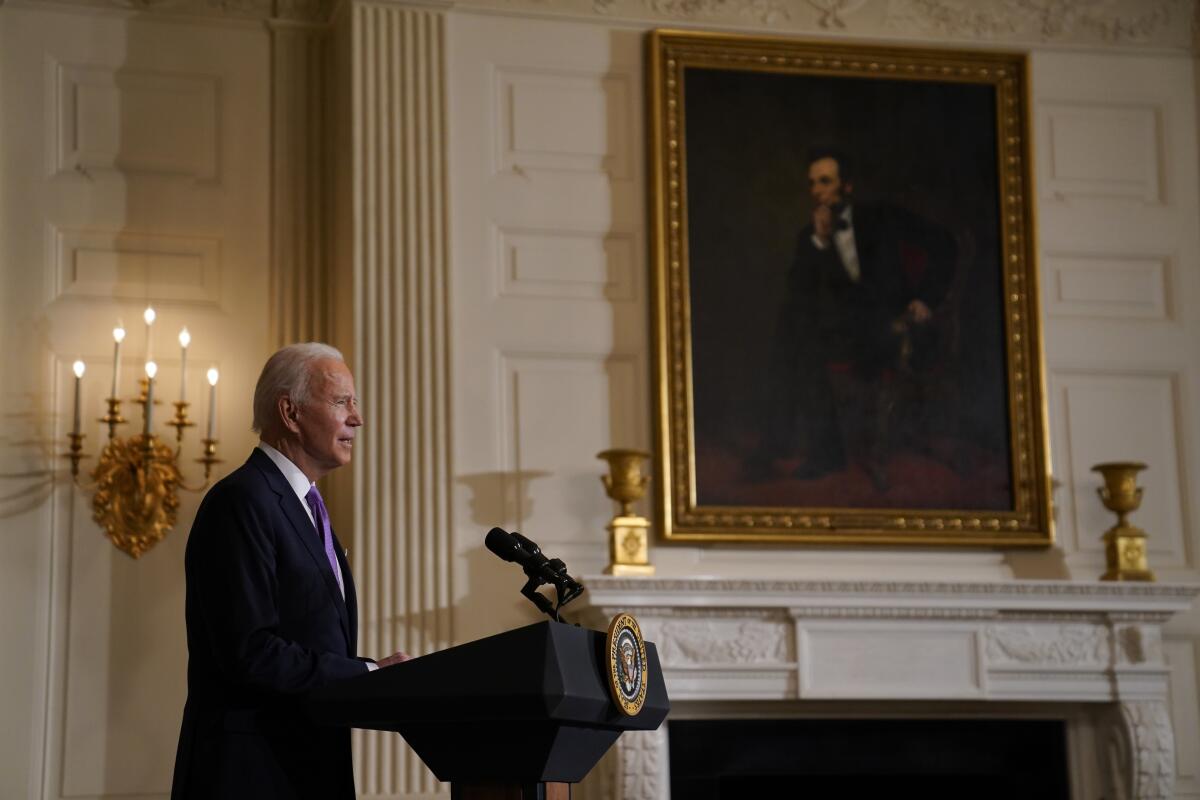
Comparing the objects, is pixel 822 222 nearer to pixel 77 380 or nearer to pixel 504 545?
pixel 77 380

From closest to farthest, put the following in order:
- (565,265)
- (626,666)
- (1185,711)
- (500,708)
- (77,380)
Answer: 1. (500,708)
2. (626,666)
3. (77,380)
4. (565,265)
5. (1185,711)

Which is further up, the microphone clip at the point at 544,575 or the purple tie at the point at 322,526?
the purple tie at the point at 322,526

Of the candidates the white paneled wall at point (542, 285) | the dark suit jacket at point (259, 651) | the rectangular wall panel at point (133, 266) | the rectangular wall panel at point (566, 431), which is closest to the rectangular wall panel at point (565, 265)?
the white paneled wall at point (542, 285)

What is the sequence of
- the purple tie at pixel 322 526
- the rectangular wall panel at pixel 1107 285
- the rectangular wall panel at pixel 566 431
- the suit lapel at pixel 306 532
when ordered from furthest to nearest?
the rectangular wall panel at pixel 1107 285 < the rectangular wall panel at pixel 566 431 < the purple tie at pixel 322 526 < the suit lapel at pixel 306 532

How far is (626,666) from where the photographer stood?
2.76 meters

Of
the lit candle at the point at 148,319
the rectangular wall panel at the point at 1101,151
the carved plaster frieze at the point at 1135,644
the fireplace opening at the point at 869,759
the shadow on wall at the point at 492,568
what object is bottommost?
the fireplace opening at the point at 869,759

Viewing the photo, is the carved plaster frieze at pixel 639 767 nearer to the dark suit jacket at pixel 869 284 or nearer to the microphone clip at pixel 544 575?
the dark suit jacket at pixel 869 284

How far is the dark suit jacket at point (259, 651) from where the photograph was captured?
113 inches

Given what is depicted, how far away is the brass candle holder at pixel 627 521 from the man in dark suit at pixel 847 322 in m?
0.62

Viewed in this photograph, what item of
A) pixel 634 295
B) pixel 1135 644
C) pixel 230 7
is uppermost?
pixel 230 7

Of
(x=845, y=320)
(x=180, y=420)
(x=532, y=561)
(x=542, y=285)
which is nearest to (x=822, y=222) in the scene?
(x=845, y=320)

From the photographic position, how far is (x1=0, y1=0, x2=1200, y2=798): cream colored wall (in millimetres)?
5852

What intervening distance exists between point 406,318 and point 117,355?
3.46 feet

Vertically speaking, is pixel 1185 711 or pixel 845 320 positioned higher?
pixel 845 320
